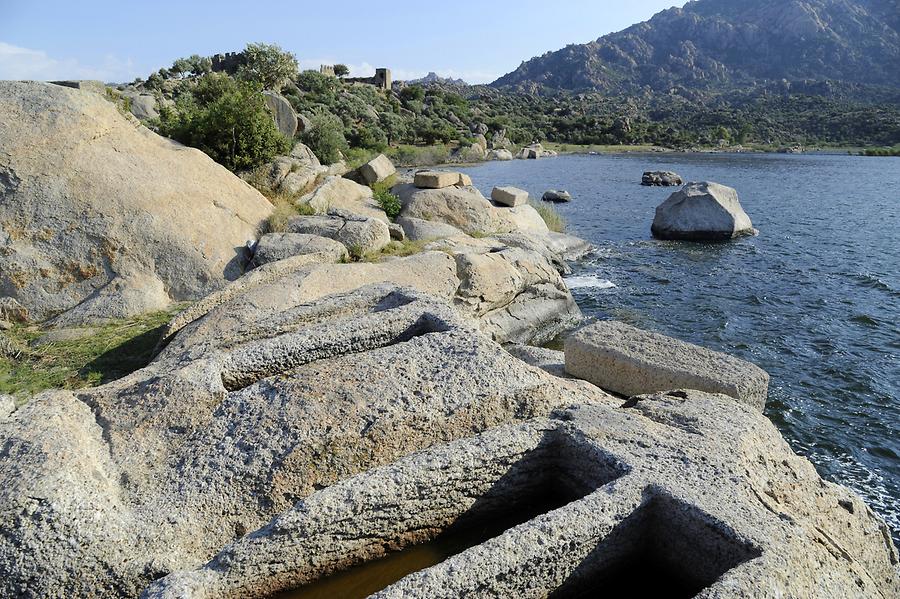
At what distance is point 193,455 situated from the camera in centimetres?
561

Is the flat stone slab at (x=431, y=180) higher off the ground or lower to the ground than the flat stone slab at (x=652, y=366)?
higher

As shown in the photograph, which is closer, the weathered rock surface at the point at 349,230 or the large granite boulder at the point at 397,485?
the large granite boulder at the point at 397,485

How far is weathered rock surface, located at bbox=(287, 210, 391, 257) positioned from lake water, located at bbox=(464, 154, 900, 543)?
7302 mm

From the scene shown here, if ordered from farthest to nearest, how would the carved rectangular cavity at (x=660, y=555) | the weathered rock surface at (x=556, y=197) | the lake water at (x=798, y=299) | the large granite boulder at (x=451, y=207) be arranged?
the weathered rock surface at (x=556, y=197) < the large granite boulder at (x=451, y=207) < the lake water at (x=798, y=299) < the carved rectangular cavity at (x=660, y=555)

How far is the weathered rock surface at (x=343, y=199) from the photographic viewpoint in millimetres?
17812

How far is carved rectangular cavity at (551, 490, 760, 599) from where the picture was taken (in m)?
4.90

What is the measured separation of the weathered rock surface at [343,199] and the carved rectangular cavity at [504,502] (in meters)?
12.3

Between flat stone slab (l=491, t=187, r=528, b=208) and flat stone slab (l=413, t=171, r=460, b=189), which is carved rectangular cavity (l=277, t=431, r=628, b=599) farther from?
flat stone slab (l=491, t=187, r=528, b=208)

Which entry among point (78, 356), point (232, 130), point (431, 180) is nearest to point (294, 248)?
point (78, 356)

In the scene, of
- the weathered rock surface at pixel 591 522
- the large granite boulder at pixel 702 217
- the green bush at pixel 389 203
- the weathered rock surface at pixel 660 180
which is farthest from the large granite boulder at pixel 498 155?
the weathered rock surface at pixel 591 522

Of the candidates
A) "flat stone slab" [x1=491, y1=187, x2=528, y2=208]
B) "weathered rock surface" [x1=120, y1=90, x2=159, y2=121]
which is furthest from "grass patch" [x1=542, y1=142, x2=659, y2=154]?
"flat stone slab" [x1=491, y1=187, x2=528, y2=208]

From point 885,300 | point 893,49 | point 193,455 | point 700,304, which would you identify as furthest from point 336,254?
point 893,49

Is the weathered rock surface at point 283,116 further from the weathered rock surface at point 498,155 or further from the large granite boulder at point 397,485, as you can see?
the weathered rock surface at point 498,155

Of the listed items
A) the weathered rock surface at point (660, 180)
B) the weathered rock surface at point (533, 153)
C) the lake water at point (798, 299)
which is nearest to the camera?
the lake water at point (798, 299)
